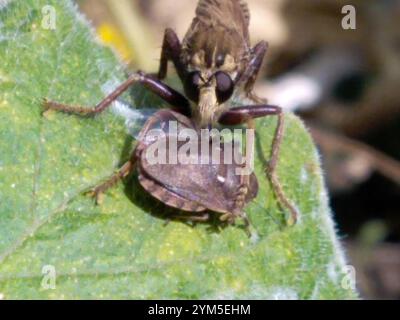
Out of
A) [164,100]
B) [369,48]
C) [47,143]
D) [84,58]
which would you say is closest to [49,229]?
[47,143]

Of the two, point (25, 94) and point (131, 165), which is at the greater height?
point (25, 94)

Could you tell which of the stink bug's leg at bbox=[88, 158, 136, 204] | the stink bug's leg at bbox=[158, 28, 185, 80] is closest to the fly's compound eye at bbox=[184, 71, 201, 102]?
the stink bug's leg at bbox=[158, 28, 185, 80]

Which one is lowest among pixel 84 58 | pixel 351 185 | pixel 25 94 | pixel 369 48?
pixel 25 94

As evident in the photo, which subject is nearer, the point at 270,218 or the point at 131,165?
the point at 131,165

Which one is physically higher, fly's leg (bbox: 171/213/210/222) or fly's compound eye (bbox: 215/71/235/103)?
fly's compound eye (bbox: 215/71/235/103)

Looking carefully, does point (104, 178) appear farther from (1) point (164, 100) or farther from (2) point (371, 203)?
(2) point (371, 203)

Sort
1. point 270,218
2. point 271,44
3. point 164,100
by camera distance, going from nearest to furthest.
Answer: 1. point 270,218
2. point 164,100
3. point 271,44

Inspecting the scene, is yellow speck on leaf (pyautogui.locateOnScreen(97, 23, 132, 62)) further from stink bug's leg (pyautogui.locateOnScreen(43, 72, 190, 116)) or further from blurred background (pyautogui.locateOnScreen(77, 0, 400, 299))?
stink bug's leg (pyautogui.locateOnScreen(43, 72, 190, 116))
